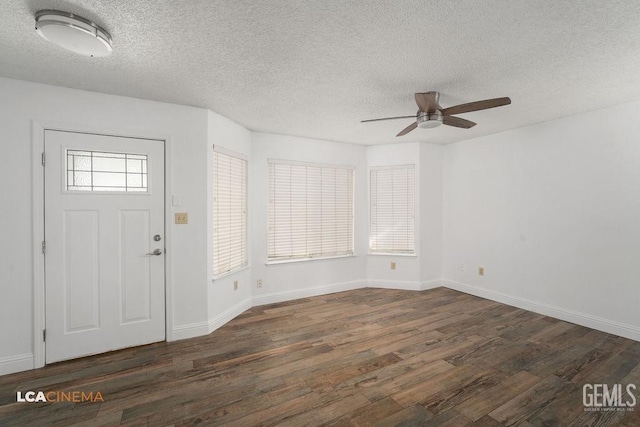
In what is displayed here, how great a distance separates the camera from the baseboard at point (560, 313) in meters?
3.10

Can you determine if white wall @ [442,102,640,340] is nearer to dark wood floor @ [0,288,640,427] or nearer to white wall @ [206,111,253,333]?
dark wood floor @ [0,288,640,427]

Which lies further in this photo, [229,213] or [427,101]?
[229,213]

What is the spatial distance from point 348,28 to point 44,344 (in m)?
3.68

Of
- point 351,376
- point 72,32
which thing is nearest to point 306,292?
point 351,376

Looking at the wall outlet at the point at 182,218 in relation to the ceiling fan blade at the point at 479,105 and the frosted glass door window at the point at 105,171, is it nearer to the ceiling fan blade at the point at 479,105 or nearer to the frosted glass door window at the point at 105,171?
the frosted glass door window at the point at 105,171

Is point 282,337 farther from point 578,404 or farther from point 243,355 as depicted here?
point 578,404

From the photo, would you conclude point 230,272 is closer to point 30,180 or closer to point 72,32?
point 30,180

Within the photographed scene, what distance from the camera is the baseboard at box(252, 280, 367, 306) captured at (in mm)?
4234

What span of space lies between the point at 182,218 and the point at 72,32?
6.04 ft

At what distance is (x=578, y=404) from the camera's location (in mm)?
2057

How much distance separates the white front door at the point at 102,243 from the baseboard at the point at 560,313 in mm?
4480

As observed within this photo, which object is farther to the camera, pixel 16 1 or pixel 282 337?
pixel 282 337

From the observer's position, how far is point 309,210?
15.2ft

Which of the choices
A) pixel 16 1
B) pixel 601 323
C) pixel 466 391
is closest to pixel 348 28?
pixel 16 1
